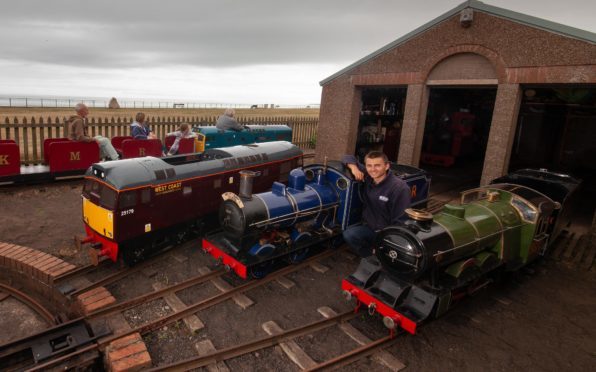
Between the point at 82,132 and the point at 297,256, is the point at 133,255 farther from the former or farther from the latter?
the point at 82,132

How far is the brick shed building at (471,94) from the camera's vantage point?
9.35 m

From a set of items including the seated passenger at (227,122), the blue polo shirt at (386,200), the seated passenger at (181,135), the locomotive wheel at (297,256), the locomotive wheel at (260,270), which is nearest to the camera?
the blue polo shirt at (386,200)

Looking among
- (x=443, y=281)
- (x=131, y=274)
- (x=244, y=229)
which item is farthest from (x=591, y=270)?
(x=131, y=274)

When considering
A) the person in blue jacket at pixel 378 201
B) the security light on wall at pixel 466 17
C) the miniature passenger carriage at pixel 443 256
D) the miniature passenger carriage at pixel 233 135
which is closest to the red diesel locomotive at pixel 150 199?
the person in blue jacket at pixel 378 201

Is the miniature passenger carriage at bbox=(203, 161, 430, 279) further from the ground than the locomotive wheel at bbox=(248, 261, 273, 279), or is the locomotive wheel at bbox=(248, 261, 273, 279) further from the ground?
the miniature passenger carriage at bbox=(203, 161, 430, 279)

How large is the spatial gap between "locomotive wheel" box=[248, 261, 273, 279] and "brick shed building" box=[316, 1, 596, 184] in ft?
23.9

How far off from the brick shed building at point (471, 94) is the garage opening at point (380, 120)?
48mm

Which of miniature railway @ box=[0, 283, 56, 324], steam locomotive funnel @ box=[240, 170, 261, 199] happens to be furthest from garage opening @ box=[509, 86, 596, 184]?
miniature railway @ box=[0, 283, 56, 324]

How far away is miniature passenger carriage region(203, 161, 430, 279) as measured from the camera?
20.9 ft

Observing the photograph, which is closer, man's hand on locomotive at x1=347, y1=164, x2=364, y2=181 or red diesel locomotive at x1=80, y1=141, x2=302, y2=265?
red diesel locomotive at x1=80, y1=141, x2=302, y2=265

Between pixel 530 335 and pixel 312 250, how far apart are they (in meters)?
4.09

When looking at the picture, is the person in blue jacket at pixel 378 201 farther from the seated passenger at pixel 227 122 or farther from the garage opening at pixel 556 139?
the garage opening at pixel 556 139

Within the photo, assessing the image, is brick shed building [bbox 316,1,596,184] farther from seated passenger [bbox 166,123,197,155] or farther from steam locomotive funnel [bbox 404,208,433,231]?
steam locomotive funnel [bbox 404,208,433,231]

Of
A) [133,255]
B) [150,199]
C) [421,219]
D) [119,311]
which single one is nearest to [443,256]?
[421,219]
